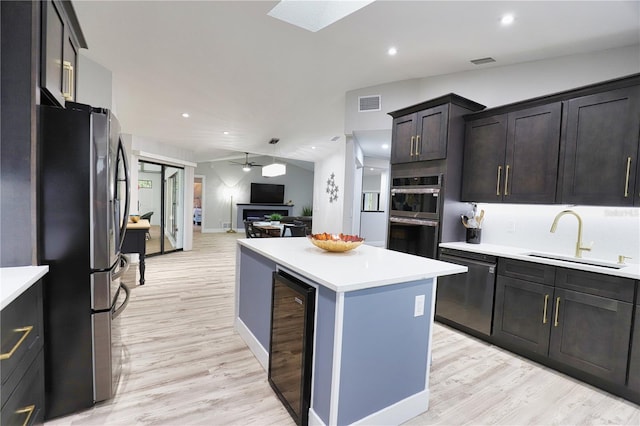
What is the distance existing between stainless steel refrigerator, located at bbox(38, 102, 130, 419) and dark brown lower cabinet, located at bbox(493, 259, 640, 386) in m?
3.09

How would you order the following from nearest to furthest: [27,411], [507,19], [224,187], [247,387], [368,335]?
[27,411]
[368,335]
[247,387]
[507,19]
[224,187]

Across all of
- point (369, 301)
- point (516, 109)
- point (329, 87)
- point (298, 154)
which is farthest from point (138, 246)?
point (298, 154)

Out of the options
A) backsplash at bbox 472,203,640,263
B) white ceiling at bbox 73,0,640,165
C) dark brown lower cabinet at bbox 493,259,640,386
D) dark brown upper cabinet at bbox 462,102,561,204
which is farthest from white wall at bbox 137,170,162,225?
dark brown lower cabinet at bbox 493,259,640,386

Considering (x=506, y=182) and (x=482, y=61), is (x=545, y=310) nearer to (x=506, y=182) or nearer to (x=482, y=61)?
(x=506, y=182)

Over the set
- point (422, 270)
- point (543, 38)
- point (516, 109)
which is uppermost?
point (543, 38)

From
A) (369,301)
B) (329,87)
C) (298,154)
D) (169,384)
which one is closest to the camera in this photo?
(369,301)

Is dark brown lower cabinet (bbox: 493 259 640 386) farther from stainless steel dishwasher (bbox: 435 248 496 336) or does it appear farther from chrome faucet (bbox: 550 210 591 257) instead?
chrome faucet (bbox: 550 210 591 257)

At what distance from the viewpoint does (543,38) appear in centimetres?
265

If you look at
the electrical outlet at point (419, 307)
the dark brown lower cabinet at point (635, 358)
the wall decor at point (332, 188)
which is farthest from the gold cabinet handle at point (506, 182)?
the wall decor at point (332, 188)

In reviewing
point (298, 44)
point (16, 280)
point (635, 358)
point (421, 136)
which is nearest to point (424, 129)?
point (421, 136)

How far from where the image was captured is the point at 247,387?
209 centimetres

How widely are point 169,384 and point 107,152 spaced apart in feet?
5.21

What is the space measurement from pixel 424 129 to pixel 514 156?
938 millimetres

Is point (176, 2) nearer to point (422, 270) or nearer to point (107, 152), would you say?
point (107, 152)
